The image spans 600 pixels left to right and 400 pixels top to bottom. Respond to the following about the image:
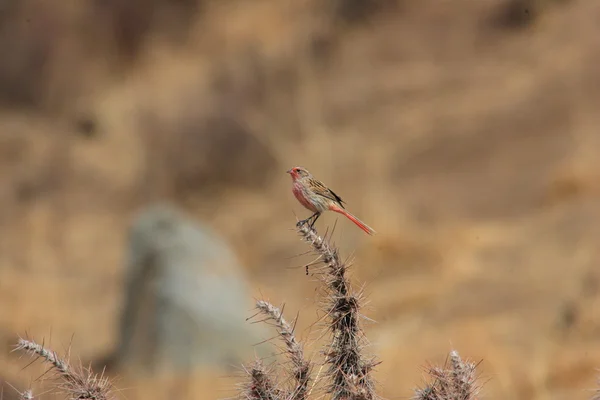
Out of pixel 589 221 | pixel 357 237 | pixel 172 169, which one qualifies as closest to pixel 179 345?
pixel 357 237

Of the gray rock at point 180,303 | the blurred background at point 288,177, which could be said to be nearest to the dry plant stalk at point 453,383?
the gray rock at point 180,303

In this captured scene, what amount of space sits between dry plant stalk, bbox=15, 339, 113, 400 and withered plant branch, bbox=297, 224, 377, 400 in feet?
2.72

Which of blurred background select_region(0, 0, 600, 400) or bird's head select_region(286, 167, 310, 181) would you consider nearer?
bird's head select_region(286, 167, 310, 181)

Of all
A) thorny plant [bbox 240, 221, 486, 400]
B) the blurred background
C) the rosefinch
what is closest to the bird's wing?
the rosefinch

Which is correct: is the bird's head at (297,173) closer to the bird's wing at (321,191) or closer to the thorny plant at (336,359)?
the bird's wing at (321,191)

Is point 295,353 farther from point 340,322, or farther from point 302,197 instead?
point 302,197

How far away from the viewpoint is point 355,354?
2.76 meters

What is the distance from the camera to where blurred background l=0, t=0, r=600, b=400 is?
11.5m

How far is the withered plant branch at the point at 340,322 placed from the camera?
107 inches

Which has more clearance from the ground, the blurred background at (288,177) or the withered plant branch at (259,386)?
the blurred background at (288,177)

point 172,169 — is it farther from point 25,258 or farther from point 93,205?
point 25,258

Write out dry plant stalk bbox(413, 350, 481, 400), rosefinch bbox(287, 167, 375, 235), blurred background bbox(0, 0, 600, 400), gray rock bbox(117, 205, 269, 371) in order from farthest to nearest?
1. blurred background bbox(0, 0, 600, 400)
2. gray rock bbox(117, 205, 269, 371)
3. rosefinch bbox(287, 167, 375, 235)
4. dry plant stalk bbox(413, 350, 481, 400)

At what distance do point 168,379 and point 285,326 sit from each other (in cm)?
888

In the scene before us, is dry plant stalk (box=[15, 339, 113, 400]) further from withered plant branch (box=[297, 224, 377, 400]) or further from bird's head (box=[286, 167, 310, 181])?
bird's head (box=[286, 167, 310, 181])
